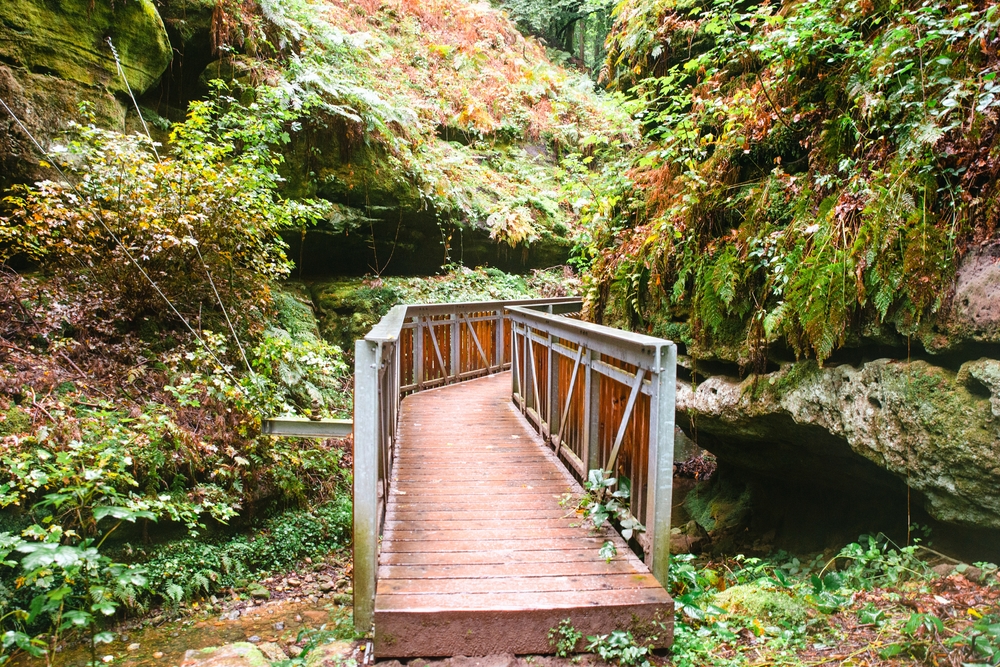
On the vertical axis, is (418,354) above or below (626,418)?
below

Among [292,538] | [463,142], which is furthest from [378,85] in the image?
[292,538]

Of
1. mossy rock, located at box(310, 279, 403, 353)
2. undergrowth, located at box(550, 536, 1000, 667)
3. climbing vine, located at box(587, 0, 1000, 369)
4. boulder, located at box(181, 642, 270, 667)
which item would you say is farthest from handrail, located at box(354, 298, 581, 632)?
climbing vine, located at box(587, 0, 1000, 369)

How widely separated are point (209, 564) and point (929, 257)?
6678 mm

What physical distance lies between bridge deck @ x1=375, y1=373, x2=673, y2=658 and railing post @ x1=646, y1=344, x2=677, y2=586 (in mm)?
157

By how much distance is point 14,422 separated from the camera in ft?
16.0

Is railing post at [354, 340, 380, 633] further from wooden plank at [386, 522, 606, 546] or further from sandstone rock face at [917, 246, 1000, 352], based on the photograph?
sandstone rock face at [917, 246, 1000, 352]

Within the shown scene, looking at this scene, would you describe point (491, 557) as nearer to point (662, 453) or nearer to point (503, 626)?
point (503, 626)

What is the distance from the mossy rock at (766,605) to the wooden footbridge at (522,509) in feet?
1.72

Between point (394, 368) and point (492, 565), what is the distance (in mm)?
2947

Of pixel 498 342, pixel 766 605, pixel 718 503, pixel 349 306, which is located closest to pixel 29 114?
pixel 349 306

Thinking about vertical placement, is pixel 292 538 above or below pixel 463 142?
below

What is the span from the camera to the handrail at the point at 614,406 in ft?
11.2

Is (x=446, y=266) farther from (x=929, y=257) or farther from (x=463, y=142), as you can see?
(x=929, y=257)

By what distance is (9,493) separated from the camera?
173 inches
